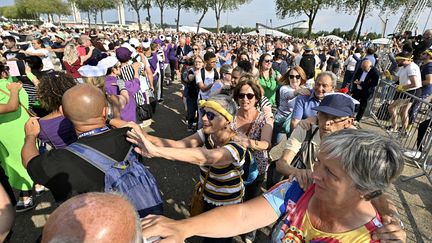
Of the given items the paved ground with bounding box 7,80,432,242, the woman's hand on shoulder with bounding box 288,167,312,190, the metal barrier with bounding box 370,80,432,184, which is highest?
the woman's hand on shoulder with bounding box 288,167,312,190

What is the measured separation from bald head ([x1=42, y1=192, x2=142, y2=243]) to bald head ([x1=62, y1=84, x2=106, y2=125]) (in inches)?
44.0

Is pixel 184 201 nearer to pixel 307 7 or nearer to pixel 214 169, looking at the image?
pixel 214 169

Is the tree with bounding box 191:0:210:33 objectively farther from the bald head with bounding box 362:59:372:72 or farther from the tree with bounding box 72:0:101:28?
the bald head with bounding box 362:59:372:72

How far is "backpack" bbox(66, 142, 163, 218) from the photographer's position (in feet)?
5.52

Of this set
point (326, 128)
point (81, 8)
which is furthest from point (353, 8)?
point (81, 8)

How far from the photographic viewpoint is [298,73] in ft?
15.1

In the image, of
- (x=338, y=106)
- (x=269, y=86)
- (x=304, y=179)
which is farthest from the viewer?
(x=269, y=86)

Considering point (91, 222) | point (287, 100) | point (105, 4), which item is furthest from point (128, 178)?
point (105, 4)

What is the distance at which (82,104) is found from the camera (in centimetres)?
176

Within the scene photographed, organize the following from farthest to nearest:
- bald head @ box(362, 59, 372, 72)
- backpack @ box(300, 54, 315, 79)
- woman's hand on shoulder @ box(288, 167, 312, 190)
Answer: bald head @ box(362, 59, 372, 72)
backpack @ box(300, 54, 315, 79)
woman's hand on shoulder @ box(288, 167, 312, 190)

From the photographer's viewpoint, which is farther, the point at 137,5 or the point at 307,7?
the point at 137,5

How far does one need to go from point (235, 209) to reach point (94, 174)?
Result: 0.97m

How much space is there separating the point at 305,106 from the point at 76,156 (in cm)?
296

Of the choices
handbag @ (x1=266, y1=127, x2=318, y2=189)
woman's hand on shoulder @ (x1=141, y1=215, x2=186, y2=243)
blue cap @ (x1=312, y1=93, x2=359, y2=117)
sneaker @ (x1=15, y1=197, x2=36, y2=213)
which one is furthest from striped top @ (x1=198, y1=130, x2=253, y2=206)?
sneaker @ (x1=15, y1=197, x2=36, y2=213)
